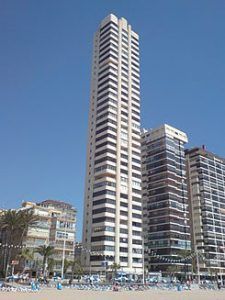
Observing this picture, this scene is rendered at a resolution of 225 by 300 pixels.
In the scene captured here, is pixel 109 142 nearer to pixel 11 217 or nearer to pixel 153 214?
pixel 153 214

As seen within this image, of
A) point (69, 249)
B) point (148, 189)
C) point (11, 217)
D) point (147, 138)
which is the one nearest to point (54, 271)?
point (69, 249)

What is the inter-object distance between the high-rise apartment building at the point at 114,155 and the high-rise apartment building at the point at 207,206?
3351 cm

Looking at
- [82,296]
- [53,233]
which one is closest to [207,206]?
[53,233]

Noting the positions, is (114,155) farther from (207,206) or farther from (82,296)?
(82,296)

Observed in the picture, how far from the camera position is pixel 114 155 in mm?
106250

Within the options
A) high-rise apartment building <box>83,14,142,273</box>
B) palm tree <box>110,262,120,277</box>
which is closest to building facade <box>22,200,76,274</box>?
high-rise apartment building <box>83,14,142,273</box>

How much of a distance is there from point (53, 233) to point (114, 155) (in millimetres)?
29728

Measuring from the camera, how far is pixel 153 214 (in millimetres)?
121500

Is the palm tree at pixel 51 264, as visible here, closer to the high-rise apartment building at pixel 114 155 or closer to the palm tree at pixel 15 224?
the palm tree at pixel 15 224

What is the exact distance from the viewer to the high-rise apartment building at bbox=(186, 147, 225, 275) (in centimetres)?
12500

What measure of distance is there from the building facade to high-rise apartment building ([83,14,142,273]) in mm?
6687

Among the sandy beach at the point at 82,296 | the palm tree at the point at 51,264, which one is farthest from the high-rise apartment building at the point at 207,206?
the sandy beach at the point at 82,296

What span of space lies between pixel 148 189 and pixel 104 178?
29.5 metres

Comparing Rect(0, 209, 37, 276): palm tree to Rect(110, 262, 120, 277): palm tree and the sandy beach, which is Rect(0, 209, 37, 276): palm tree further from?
the sandy beach
